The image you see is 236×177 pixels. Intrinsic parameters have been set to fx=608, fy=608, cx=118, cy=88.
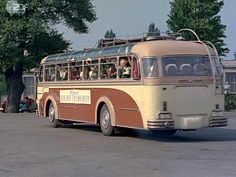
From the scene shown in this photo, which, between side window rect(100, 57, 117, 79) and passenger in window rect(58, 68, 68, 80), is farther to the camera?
passenger in window rect(58, 68, 68, 80)

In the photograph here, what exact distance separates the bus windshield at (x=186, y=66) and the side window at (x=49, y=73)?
24.0 ft

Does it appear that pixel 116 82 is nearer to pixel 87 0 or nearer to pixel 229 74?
pixel 87 0

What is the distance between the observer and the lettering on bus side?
1986cm

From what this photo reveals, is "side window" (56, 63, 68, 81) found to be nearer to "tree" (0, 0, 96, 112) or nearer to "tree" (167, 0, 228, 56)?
"tree" (0, 0, 96, 112)

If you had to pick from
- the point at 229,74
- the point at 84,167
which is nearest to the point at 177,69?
the point at 84,167

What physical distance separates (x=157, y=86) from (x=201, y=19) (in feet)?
87.4

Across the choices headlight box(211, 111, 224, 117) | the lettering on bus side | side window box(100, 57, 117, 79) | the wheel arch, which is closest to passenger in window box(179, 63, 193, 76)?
headlight box(211, 111, 224, 117)

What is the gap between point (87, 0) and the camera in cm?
4138

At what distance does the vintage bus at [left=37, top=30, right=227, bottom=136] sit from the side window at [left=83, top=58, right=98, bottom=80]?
0.07 m

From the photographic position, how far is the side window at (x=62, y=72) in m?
21.8

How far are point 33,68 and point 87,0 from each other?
19.6 feet

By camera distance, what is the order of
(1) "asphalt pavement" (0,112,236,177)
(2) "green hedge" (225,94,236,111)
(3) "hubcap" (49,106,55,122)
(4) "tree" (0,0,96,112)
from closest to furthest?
(1) "asphalt pavement" (0,112,236,177) < (3) "hubcap" (49,106,55,122) < (4) "tree" (0,0,96,112) < (2) "green hedge" (225,94,236,111)

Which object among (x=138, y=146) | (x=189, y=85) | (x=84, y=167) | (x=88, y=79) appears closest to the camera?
(x=84, y=167)

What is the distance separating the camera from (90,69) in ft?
65.3
